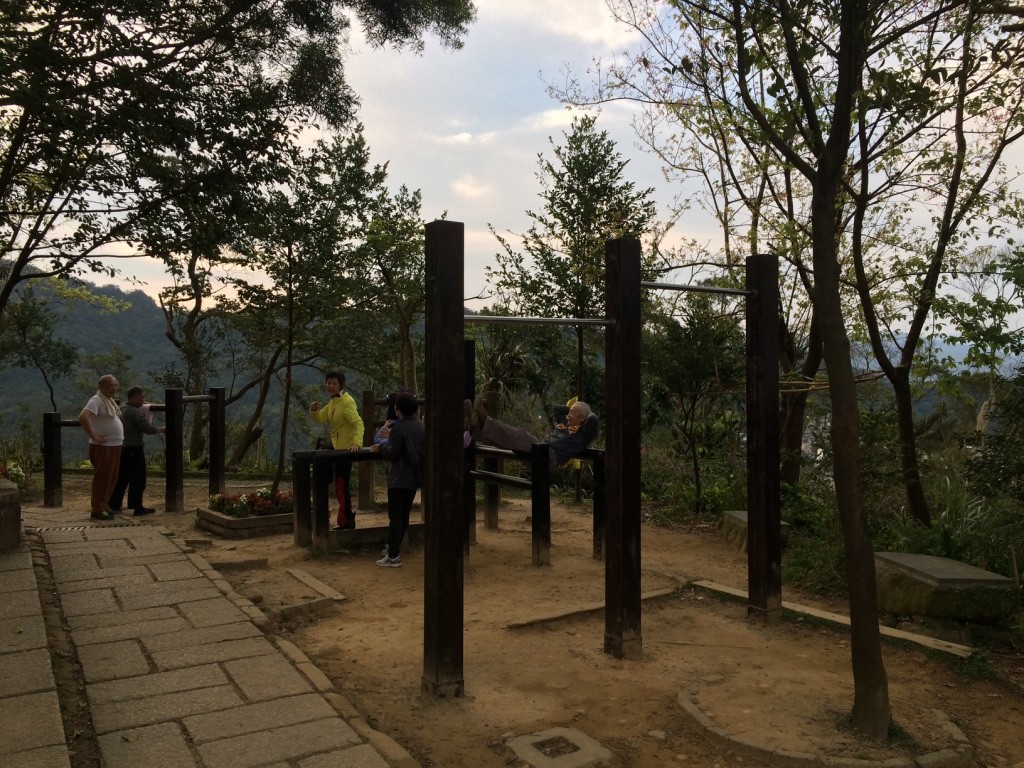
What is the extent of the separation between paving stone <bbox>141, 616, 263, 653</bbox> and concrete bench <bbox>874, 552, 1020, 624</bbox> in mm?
3984

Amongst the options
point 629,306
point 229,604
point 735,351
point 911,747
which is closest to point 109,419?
point 229,604

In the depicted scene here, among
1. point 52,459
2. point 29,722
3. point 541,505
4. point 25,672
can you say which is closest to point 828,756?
point 29,722

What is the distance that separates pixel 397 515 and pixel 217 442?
12.7 ft

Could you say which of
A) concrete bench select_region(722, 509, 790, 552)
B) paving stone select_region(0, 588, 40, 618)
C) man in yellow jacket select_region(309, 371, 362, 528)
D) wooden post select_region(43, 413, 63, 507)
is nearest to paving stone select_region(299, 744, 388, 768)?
paving stone select_region(0, 588, 40, 618)

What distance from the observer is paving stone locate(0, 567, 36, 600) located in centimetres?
464

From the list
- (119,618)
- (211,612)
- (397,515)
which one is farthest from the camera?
(397,515)

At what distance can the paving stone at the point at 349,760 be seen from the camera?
2.82 metres

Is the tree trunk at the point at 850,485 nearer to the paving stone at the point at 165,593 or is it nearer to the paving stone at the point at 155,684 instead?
the paving stone at the point at 155,684

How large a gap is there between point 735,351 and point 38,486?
9278mm

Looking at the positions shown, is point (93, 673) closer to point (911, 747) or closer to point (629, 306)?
point (629, 306)

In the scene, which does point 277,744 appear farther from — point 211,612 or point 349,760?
point 211,612

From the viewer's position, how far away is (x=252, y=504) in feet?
25.1

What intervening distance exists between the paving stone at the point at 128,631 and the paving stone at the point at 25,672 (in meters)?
0.47

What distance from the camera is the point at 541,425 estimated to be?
13523 mm
